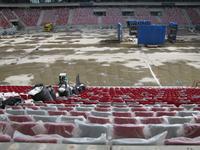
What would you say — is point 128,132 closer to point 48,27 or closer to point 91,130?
point 91,130

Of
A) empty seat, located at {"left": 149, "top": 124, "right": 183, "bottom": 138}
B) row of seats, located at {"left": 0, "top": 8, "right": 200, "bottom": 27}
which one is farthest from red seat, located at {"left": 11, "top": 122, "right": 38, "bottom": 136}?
row of seats, located at {"left": 0, "top": 8, "right": 200, "bottom": 27}

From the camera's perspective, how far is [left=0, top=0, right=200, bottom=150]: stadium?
19.1 ft

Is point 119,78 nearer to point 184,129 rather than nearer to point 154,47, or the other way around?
point 154,47

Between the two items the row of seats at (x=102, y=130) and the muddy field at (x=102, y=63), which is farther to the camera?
the muddy field at (x=102, y=63)

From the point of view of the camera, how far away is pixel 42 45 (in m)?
55.0

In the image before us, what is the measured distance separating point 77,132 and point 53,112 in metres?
2.59

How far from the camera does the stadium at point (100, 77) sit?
581cm

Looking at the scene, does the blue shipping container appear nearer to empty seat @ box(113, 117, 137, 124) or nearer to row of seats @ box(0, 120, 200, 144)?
empty seat @ box(113, 117, 137, 124)

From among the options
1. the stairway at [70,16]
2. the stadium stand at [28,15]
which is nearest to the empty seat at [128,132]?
the stairway at [70,16]

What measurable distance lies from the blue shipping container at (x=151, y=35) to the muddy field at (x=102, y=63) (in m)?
1.55

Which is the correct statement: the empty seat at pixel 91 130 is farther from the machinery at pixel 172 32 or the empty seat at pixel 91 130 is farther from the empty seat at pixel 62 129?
the machinery at pixel 172 32

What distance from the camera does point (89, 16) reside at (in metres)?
86.4

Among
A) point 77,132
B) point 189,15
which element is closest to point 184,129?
point 77,132

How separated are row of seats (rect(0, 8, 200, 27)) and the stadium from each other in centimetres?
26
